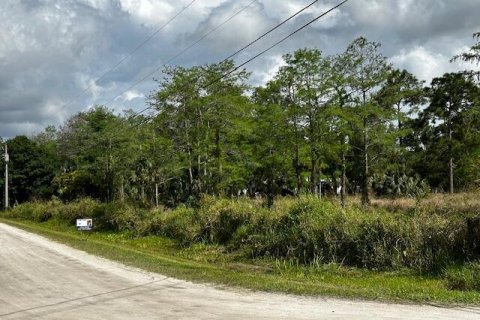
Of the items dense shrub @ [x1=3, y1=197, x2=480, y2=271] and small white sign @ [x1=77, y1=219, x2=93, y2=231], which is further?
small white sign @ [x1=77, y1=219, x2=93, y2=231]

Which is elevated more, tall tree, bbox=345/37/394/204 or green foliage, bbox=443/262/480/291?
tall tree, bbox=345/37/394/204

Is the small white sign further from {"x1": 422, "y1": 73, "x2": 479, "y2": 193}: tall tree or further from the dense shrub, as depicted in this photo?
{"x1": 422, "y1": 73, "x2": 479, "y2": 193}: tall tree

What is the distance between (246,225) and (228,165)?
12.0 m

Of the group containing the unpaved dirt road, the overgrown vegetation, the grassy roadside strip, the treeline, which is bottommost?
the grassy roadside strip

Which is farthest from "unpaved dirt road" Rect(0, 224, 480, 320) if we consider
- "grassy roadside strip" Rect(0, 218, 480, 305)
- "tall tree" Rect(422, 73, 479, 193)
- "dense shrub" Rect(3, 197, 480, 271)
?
"tall tree" Rect(422, 73, 479, 193)

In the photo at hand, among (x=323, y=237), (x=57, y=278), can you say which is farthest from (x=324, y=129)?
(x=57, y=278)

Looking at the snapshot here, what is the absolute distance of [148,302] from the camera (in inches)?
419

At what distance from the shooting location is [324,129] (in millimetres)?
32219

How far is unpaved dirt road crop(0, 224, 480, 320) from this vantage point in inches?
367

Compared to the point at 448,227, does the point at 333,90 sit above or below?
above

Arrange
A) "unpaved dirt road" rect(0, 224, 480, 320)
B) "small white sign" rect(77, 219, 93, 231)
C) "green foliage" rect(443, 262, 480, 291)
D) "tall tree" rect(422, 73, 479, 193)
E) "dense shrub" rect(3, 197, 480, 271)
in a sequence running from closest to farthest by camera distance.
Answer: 1. "unpaved dirt road" rect(0, 224, 480, 320)
2. "green foliage" rect(443, 262, 480, 291)
3. "dense shrub" rect(3, 197, 480, 271)
4. "small white sign" rect(77, 219, 93, 231)
5. "tall tree" rect(422, 73, 479, 193)

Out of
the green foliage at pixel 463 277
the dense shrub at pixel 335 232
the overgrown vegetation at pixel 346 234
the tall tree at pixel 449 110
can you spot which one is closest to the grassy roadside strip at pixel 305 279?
the green foliage at pixel 463 277

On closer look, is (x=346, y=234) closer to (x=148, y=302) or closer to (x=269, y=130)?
(x=148, y=302)

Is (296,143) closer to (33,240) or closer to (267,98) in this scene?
(267,98)
